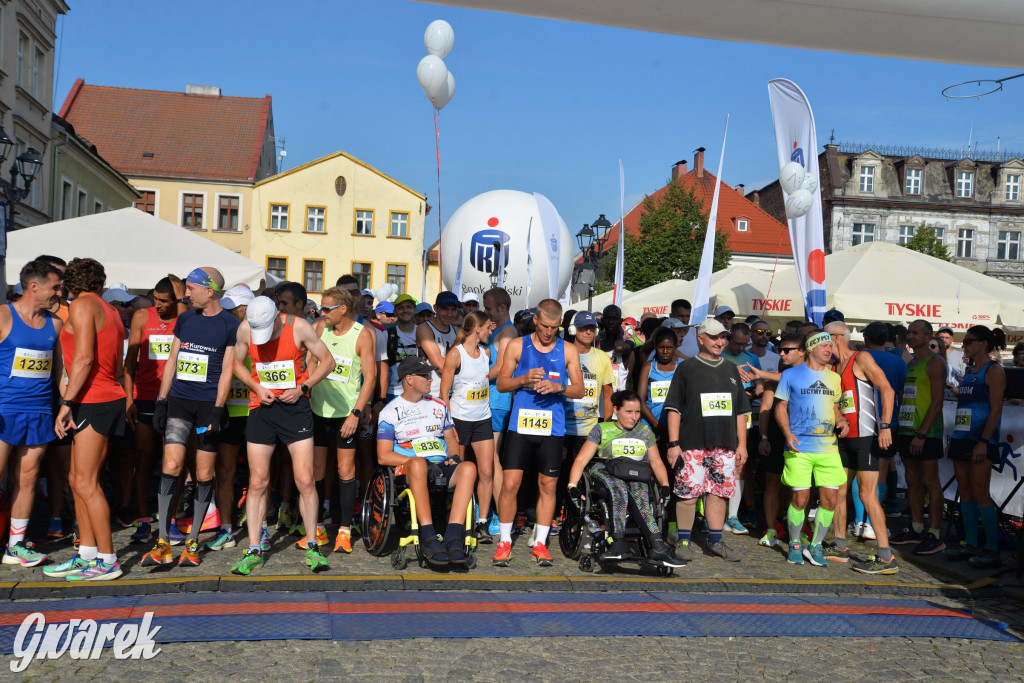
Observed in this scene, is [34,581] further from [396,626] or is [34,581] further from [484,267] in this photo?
[484,267]

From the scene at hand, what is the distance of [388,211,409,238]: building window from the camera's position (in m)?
52.7

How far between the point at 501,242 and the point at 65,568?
10.7 meters

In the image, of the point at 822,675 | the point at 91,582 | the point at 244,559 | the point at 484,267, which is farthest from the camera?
the point at 484,267

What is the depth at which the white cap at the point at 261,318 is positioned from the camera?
21.1 feet

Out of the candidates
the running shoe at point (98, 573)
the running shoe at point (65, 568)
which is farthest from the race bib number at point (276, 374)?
the running shoe at point (65, 568)

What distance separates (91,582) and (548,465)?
3381mm

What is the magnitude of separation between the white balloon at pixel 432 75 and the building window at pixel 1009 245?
5560cm

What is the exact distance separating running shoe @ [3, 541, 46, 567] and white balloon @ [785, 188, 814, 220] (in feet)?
26.8

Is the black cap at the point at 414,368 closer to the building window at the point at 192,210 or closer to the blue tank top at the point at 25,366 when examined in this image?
the blue tank top at the point at 25,366

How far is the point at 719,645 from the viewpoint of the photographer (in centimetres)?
536

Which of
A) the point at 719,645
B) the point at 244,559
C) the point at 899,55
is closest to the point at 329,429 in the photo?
the point at 244,559

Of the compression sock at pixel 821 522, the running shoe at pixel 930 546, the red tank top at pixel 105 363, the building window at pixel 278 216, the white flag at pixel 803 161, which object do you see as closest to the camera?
the red tank top at pixel 105 363

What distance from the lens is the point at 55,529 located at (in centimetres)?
738

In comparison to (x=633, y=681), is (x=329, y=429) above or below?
above
